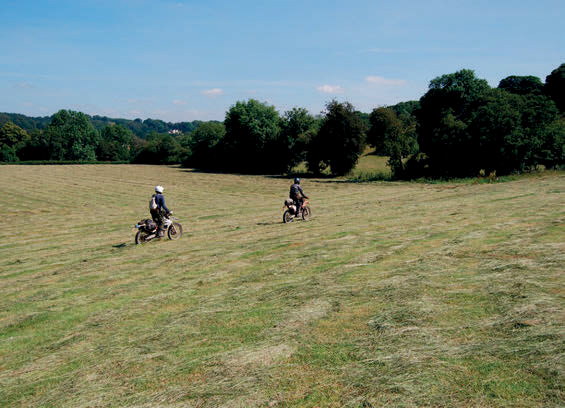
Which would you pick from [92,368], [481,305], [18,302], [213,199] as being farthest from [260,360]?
[213,199]

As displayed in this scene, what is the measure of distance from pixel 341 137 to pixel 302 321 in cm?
4899

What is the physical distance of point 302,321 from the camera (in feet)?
21.5

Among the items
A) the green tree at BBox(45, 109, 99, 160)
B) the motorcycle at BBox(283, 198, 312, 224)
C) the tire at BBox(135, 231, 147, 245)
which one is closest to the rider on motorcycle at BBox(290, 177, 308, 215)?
the motorcycle at BBox(283, 198, 312, 224)

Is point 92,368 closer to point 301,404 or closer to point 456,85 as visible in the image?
point 301,404

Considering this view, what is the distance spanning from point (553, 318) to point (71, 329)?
24.9 feet

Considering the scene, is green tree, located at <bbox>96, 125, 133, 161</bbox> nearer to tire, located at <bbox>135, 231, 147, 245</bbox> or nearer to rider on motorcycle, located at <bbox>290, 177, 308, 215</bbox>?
rider on motorcycle, located at <bbox>290, 177, 308, 215</bbox>

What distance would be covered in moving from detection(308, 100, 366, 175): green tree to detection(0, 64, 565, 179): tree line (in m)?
0.13

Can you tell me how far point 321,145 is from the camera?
56125mm

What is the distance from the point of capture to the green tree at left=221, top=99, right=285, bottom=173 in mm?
70500

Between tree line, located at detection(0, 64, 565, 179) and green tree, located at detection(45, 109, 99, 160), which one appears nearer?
tree line, located at detection(0, 64, 565, 179)

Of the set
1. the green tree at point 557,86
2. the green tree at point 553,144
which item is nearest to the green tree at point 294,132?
the green tree at point 553,144

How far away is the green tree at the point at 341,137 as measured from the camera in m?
53.6

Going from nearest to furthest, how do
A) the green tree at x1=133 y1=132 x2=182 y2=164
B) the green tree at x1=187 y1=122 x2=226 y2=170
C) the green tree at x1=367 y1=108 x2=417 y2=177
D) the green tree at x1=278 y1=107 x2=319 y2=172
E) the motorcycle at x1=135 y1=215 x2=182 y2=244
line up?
1. the motorcycle at x1=135 y1=215 x2=182 y2=244
2. the green tree at x1=367 y1=108 x2=417 y2=177
3. the green tree at x1=278 y1=107 x2=319 y2=172
4. the green tree at x1=187 y1=122 x2=226 y2=170
5. the green tree at x1=133 y1=132 x2=182 y2=164

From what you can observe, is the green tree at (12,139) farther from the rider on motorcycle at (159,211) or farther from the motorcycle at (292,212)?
the motorcycle at (292,212)
